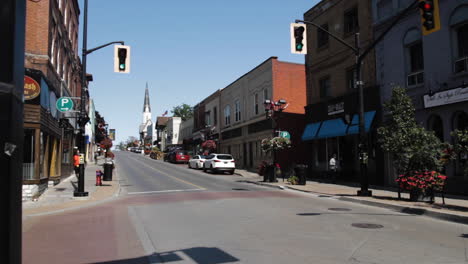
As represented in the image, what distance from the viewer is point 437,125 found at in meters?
16.5

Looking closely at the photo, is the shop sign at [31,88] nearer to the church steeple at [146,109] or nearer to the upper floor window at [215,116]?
the upper floor window at [215,116]

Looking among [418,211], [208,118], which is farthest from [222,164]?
[418,211]

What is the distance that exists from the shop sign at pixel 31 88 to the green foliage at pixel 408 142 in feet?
45.0

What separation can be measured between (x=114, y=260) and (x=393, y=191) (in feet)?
47.6

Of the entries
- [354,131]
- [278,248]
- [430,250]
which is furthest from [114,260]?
[354,131]

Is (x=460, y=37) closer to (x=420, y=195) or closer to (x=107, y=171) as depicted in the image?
(x=420, y=195)

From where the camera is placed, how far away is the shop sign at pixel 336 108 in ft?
74.4

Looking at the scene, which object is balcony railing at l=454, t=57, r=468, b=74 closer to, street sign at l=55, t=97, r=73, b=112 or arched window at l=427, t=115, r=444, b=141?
arched window at l=427, t=115, r=444, b=141

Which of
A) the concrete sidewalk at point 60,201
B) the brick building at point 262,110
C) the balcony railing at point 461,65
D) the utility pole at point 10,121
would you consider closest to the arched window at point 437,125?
the balcony railing at point 461,65

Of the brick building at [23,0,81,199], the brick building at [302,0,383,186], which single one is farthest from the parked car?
the brick building at [23,0,81,199]

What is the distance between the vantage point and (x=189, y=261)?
19.3 ft

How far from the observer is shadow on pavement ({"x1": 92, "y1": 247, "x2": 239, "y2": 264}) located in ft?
19.3

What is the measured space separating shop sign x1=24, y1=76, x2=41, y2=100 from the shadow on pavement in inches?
462

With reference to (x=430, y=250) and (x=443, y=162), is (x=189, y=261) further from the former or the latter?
(x=443, y=162)
